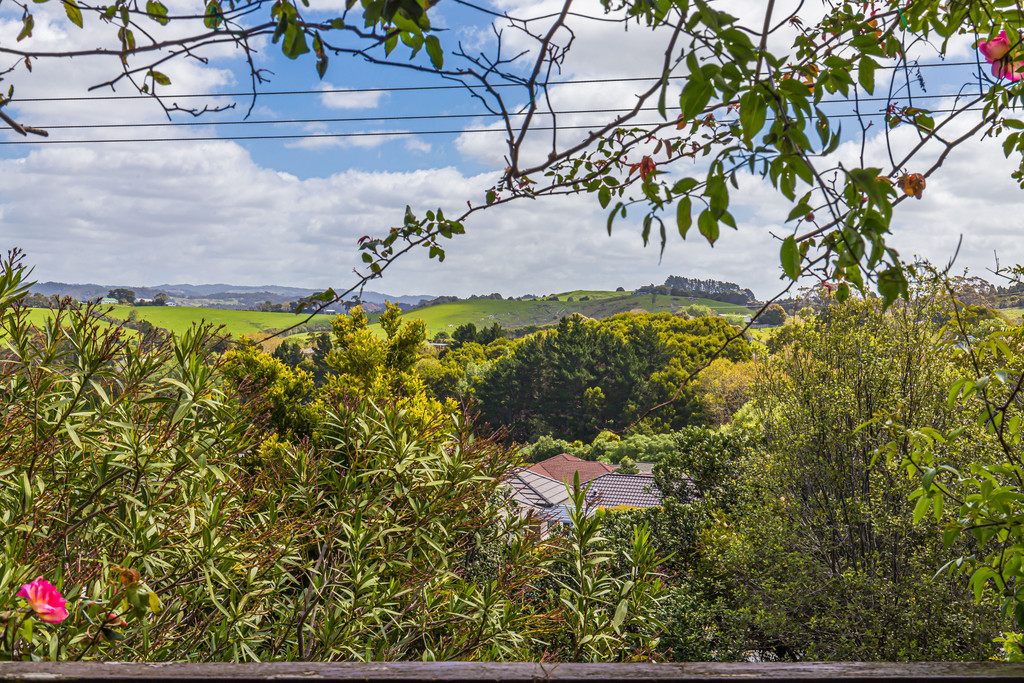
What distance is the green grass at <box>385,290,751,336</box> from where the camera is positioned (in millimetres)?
56000

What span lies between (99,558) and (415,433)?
1.34m

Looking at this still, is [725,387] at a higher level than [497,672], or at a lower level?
lower

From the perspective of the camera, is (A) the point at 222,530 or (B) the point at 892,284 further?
(A) the point at 222,530

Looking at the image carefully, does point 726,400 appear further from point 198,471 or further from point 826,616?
point 198,471

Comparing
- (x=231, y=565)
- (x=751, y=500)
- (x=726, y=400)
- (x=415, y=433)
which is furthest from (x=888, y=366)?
(x=726, y=400)

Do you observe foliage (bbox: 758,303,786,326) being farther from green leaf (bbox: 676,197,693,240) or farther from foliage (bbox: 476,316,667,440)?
foliage (bbox: 476,316,667,440)

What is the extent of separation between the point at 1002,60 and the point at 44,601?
2.37 meters

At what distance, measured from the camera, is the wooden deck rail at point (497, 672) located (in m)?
0.75

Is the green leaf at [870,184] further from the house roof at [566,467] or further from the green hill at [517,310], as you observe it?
the green hill at [517,310]

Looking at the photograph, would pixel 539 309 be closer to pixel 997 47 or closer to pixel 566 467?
pixel 566 467

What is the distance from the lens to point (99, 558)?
66.3 inches

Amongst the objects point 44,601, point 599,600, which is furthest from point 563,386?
point 44,601

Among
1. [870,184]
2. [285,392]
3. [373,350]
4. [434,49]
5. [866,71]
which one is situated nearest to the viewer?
[870,184]

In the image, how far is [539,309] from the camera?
2514 inches
